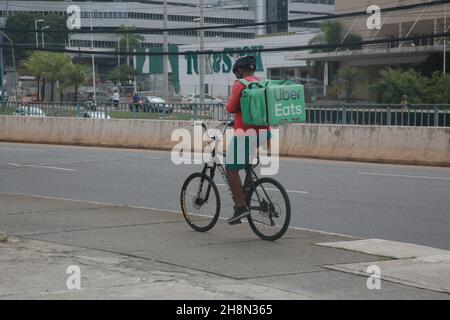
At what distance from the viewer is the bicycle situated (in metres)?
9.43

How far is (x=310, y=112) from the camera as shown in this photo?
25.1 metres

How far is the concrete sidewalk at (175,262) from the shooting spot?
22.8 ft

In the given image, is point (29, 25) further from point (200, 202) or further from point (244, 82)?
point (244, 82)

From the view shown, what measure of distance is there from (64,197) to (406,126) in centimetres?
1039

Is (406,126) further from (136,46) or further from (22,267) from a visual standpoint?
(136,46)

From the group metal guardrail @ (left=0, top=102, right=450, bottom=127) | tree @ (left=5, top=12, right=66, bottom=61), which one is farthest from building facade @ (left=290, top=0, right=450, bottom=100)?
metal guardrail @ (left=0, top=102, right=450, bottom=127)

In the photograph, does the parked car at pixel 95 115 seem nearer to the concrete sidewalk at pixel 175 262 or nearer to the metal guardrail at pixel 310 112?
the metal guardrail at pixel 310 112

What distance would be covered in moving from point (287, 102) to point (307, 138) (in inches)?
564

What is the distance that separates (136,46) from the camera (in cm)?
8762

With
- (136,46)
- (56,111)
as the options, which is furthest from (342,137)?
(136,46)

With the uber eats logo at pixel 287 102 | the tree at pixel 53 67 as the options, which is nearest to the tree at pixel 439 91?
the uber eats logo at pixel 287 102

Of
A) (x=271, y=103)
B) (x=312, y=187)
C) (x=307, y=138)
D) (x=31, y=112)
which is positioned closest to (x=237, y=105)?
(x=271, y=103)

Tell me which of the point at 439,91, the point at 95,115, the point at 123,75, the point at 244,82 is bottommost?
the point at 95,115

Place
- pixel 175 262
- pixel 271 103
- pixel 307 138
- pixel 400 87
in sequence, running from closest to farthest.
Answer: pixel 175 262 → pixel 271 103 → pixel 307 138 → pixel 400 87
